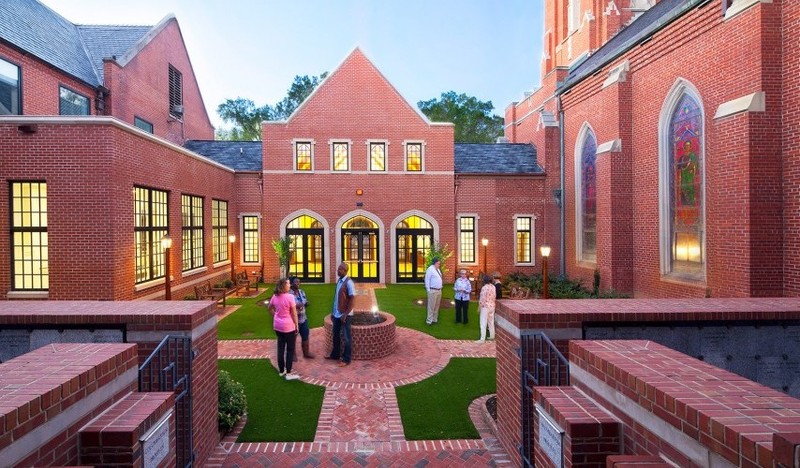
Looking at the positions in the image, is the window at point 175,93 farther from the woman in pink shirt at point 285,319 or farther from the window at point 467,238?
the woman in pink shirt at point 285,319

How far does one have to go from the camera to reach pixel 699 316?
4.62 meters

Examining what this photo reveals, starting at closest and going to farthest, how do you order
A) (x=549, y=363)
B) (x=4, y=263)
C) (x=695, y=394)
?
(x=695, y=394) < (x=549, y=363) < (x=4, y=263)

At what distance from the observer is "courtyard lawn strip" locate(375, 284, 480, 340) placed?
11.0 m

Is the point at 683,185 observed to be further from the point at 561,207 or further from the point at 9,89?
the point at 9,89

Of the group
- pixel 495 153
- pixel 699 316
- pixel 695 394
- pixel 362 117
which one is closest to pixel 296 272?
pixel 362 117

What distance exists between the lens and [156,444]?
10.4 feet

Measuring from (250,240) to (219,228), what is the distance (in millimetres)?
2287

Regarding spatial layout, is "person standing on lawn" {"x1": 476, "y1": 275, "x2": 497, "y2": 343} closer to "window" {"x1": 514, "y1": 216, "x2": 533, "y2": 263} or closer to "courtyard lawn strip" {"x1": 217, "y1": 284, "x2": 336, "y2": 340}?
"courtyard lawn strip" {"x1": 217, "y1": 284, "x2": 336, "y2": 340}

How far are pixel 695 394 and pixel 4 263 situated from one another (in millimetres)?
14619

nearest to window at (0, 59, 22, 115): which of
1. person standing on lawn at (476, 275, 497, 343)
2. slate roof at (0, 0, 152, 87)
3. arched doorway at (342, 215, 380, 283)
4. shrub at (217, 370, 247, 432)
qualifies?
slate roof at (0, 0, 152, 87)

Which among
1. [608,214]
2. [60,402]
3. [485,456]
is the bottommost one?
[485,456]

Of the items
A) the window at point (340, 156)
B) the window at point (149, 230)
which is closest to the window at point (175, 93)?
the window at point (340, 156)

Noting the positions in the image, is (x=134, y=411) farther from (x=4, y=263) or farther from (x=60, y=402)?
(x=4, y=263)

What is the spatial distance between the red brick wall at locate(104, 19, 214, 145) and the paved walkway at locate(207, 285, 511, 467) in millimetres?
15399
